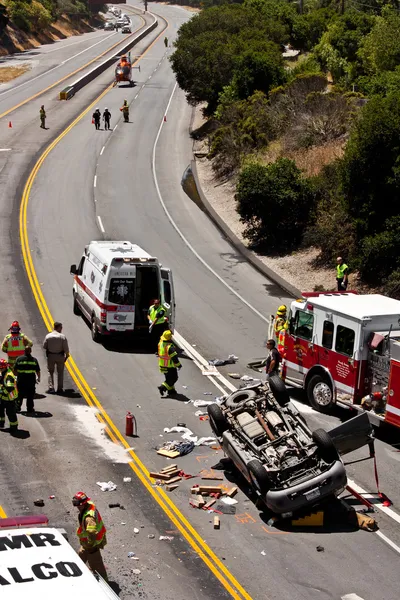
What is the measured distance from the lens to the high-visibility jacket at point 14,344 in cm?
2191

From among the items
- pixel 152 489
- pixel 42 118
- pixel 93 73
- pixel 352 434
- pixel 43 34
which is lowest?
pixel 152 489

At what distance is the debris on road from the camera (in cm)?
1719

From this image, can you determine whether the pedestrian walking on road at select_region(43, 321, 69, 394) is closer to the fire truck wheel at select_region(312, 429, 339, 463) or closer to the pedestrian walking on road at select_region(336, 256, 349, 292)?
the fire truck wheel at select_region(312, 429, 339, 463)

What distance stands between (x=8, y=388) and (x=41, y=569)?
9.76 metres

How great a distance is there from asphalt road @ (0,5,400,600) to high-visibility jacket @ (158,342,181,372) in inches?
35.3

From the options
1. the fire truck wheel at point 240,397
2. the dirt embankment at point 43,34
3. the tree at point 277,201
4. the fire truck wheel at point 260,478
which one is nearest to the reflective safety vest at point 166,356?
the fire truck wheel at point 240,397

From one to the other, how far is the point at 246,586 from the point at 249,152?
3578cm

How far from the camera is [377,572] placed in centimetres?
1462

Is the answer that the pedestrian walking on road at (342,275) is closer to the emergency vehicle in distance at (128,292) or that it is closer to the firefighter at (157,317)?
the emergency vehicle in distance at (128,292)

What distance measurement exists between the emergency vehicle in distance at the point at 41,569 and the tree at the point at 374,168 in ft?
78.0

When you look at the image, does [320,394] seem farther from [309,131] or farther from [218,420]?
[309,131]

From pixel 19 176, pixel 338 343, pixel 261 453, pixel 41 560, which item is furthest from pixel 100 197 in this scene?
pixel 41 560

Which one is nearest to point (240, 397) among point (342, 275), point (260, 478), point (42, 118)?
point (260, 478)

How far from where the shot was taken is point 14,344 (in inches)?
864
